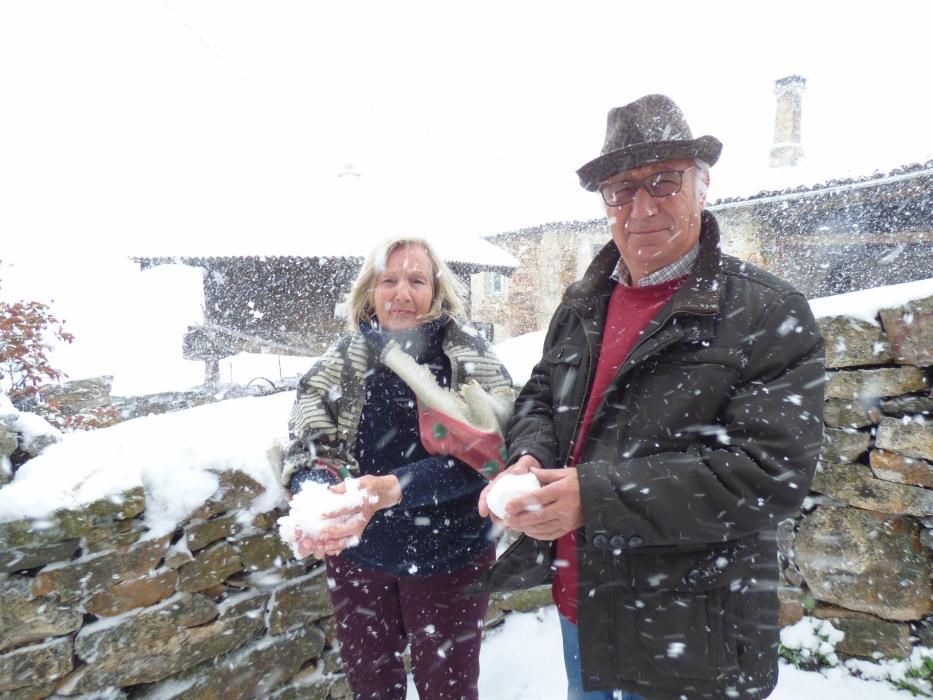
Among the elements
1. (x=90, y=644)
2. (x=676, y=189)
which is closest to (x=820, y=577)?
(x=676, y=189)

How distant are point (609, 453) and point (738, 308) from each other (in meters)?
0.45

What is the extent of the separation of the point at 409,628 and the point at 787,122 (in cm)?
1541

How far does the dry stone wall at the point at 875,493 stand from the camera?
91.8 inches

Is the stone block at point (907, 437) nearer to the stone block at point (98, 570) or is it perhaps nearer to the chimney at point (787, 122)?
the stone block at point (98, 570)

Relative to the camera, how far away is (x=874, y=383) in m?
2.41

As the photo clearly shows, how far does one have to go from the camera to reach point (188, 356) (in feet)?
30.8

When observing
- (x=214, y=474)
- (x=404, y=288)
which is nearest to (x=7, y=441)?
(x=214, y=474)

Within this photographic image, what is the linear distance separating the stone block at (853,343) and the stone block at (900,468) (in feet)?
1.33

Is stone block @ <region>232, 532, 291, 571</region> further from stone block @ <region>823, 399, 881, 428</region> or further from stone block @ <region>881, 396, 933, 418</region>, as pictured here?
stone block @ <region>881, 396, 933, 418</region>

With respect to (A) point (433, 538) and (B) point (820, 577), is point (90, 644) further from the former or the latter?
(B) point (820, 577)

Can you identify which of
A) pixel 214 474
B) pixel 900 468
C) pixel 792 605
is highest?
pixel 214 474

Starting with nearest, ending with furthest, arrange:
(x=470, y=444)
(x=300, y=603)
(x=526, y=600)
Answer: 1. (x=470, y=444)
2. (x=300, y=603)
3. (x=526, y=600)

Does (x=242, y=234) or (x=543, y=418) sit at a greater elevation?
(x=242, y=234)

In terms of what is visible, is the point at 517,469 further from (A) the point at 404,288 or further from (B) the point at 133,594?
(B) the point at 133,594
